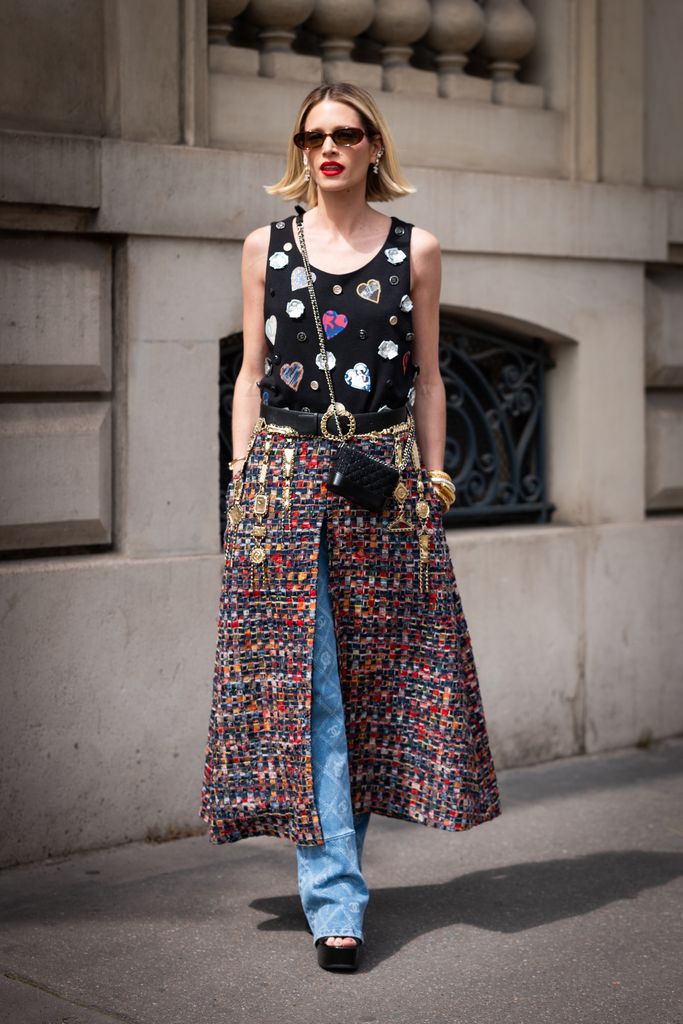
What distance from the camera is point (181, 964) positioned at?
4.18 meters

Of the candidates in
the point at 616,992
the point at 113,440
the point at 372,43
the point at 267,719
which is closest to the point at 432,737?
the point at 267,719

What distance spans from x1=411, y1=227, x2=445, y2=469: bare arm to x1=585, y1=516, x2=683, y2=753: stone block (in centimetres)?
228

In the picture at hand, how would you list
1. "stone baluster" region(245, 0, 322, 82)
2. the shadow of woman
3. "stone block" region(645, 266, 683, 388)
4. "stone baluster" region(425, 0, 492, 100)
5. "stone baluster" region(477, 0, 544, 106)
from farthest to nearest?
"stone block" region(645, 266, 683, 388), "stone baluster" region(477, 0, 544, 106), "stone baluster" region(425, 0, 492, 100), "stone baluster" region(245, 0, 322, 82), the shadow of woman

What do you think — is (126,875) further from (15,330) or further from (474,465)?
(474,465)

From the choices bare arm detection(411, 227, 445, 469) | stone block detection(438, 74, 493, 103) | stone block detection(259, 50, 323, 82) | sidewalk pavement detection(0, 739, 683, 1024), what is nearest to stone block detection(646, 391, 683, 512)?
stone block detection(438, 74, 493, 103)

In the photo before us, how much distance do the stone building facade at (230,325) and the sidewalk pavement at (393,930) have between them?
481mm

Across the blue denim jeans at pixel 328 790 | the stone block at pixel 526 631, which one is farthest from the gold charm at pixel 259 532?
the stone block at pixel 526 631

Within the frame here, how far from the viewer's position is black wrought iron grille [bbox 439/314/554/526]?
21.0 ft

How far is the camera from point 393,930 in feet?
14.7

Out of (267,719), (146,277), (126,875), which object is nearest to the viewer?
(267,719)

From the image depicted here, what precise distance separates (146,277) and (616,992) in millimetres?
2643

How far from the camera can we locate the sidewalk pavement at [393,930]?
12.8 ft

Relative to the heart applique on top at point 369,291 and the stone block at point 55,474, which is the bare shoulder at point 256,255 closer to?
the heart applique on top at point 369,291

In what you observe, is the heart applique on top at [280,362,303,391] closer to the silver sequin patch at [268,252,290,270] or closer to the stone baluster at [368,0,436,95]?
the silver sequin patch at [268,252,290,270]
